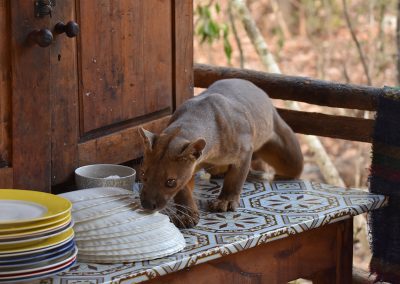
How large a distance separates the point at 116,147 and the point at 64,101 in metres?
0.41

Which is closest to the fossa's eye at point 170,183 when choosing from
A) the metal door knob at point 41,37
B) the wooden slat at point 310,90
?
the metal door knob at point 41,37

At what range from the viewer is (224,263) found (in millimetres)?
3518

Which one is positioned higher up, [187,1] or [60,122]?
[187,1]

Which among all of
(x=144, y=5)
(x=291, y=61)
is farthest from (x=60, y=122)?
(x=291, y=61)

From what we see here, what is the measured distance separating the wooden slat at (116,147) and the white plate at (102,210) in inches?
19.0

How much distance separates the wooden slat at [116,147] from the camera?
3.89m

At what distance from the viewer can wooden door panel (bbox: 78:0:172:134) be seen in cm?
384

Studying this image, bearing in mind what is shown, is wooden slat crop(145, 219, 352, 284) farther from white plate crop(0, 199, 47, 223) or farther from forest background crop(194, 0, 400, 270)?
forest background crop(194, 0, 400, 270)

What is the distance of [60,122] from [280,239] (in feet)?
3.36

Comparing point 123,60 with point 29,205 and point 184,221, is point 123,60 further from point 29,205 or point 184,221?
point 29,205

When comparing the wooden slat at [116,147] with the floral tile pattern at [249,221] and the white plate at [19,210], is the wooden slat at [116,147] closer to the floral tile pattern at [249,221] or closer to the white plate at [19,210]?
the floral tile pattern at [249,221]

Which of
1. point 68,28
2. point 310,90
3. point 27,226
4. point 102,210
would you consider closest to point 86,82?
point 68,28

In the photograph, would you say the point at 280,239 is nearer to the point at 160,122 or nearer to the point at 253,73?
Result: the point at 160,122

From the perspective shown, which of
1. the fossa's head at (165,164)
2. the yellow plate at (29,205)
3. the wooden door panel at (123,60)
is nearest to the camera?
the yellow plate at (29,205)
